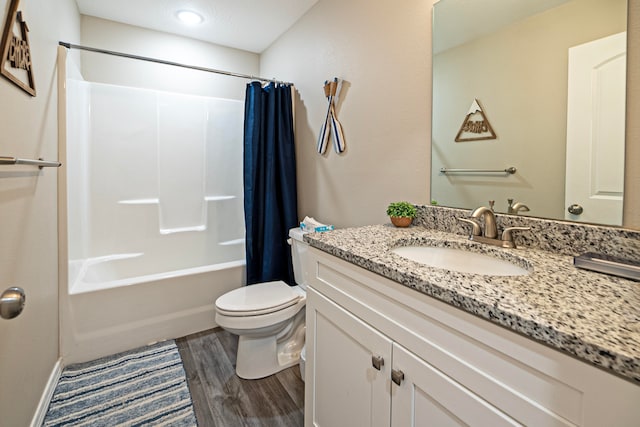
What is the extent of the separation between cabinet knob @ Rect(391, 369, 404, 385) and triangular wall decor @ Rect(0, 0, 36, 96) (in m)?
1.51

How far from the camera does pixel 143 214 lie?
8.11 ft

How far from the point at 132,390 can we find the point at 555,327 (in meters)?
1.92

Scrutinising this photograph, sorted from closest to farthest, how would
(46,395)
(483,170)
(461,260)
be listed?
(461,260)
(483,170)
(46,395)

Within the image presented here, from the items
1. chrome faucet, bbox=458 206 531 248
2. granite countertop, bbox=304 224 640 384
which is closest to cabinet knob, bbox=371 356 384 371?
granite countertop, bbox=304 224 640 384

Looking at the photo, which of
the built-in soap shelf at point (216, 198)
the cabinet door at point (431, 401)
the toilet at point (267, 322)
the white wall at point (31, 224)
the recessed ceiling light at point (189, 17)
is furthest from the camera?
the built-in soap shelf at point (216, 198)

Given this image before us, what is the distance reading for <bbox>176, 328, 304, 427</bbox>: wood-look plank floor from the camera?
1.43 meters

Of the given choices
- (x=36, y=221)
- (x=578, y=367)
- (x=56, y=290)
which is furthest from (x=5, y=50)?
(x=578, y=367)

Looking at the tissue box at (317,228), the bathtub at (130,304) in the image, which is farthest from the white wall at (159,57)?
the tissue box at (317,228)

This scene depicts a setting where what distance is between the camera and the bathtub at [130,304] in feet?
5.97

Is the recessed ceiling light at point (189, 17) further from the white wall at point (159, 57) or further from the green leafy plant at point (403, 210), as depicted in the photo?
the green leafy plant at point (403, 210)

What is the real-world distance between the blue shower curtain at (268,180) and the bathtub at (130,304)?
248mm

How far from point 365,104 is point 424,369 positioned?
1375 millimetres

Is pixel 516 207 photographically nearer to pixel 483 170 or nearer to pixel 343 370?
pixel 483 170

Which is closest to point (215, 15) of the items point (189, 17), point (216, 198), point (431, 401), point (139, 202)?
point (189, 17)
